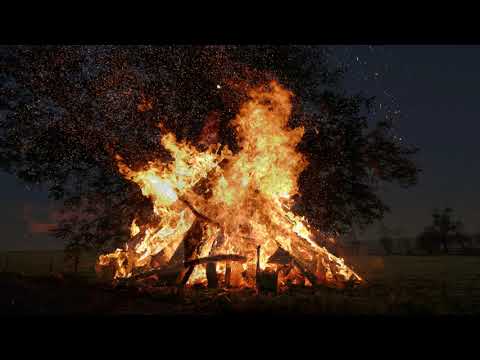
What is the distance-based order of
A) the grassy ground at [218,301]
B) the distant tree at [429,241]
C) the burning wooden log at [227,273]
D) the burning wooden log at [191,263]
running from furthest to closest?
the distant tree at [429,241], the burning wooden log at [227,273], the burning wooden log at [191,263], the grassy ground at [218,301]

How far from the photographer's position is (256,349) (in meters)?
6.43

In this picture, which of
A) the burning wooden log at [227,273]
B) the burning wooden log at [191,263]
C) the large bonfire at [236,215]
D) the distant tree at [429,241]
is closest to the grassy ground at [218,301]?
the burning wooden log at [191,263]

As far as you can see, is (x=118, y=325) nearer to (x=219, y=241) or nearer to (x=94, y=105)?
(x=219, y=241)

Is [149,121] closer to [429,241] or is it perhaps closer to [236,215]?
[236,215]

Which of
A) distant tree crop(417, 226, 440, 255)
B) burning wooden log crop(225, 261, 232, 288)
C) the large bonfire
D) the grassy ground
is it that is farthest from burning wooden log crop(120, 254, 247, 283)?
distant tree crop(417, 226, 440, 255)

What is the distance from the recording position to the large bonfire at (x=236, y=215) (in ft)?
47.8

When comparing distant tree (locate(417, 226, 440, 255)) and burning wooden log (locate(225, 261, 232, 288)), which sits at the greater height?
distant tree (locate(417, 226, 440, 255))

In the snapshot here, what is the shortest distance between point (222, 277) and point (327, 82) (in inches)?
343

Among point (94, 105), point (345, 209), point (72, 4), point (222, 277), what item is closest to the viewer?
point (72, 4)

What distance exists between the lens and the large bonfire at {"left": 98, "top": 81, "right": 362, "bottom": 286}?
1455 centimetres

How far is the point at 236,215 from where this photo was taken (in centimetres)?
A: 1451

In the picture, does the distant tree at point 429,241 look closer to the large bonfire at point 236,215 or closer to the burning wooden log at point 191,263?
the large bonfire at point 236,215

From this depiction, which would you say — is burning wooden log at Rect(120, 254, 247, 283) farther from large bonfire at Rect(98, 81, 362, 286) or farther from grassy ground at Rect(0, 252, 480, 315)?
grassy ground at Rect(0, 252, 480, 315)

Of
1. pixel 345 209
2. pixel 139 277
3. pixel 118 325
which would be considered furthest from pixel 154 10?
pixel 345 209
